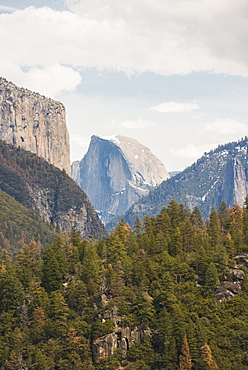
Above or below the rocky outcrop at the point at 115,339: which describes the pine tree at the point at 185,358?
below

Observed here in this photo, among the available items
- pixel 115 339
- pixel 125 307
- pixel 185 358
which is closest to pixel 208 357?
pixel 185 358

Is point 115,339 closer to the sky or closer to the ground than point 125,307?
closer to the ground

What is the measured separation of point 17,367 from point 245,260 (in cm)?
6304

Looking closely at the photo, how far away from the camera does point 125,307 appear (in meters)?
113

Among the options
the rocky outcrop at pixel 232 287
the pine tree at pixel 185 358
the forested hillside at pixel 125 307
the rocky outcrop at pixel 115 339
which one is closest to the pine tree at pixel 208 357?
the forested hillside at pixel 125 307

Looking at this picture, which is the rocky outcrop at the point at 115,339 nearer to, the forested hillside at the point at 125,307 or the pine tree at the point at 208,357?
the forested hillside at the point at 125,307

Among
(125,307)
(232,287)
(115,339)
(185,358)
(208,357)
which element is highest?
(232,287)

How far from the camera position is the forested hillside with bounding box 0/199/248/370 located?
10362 centimetres

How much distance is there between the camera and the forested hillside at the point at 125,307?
104m

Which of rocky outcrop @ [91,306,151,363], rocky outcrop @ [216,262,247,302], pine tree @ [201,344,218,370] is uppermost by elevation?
rocky outcrop @ [216,262,247,302]

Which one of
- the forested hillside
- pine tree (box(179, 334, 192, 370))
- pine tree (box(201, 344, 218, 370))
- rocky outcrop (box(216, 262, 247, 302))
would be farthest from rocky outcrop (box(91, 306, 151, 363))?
rocky outcrop (box(216, 262, 247, 302))

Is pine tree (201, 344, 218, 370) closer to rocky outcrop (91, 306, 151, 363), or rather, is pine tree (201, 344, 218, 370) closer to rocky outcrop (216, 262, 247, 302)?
rocky outcrop (91, 306, 151, 363)

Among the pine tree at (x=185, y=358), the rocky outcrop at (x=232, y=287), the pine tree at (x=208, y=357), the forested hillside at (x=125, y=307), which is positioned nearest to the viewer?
the pine tree at (x=185, y=358)

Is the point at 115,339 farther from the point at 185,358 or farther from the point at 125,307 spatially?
the point at 185,358
